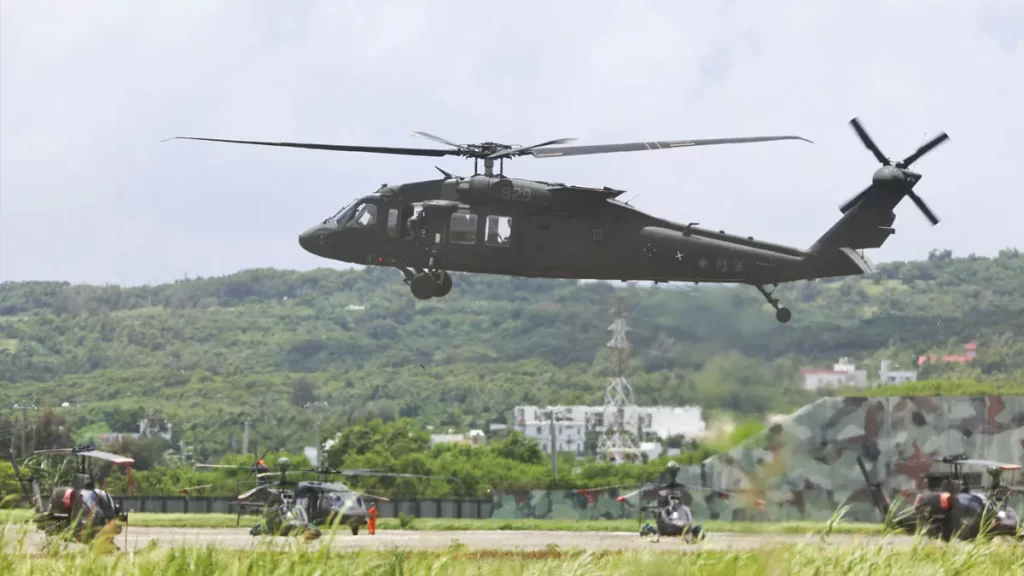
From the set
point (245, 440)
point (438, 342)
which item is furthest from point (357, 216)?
point (438, 342)

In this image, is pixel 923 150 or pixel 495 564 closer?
pixel 495 564

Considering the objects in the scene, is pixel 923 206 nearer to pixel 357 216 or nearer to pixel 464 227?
pixel 464 227

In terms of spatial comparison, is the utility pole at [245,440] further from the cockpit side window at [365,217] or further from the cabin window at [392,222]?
the cabin window at [392,222]

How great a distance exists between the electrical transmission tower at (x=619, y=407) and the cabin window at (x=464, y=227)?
155 inches

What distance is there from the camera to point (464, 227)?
114 ft

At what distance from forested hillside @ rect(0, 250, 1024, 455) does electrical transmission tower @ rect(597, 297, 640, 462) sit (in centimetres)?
58

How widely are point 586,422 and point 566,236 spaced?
33.6 m

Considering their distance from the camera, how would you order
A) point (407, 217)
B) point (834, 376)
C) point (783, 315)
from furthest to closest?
point (407, 217), point (834, 376), point (783, 315)

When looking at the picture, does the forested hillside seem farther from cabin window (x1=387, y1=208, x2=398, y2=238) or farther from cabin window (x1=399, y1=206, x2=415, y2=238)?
cabin window (x1=387, y1=208, x2=398, y2=238)

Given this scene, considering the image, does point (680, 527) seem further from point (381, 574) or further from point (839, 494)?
→ point (381, 574)

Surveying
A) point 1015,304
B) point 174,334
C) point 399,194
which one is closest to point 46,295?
point 174,334

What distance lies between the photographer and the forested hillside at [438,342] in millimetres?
30062

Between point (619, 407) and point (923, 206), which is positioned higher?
point (923, 206)

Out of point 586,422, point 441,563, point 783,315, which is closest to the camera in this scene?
point 441,563
